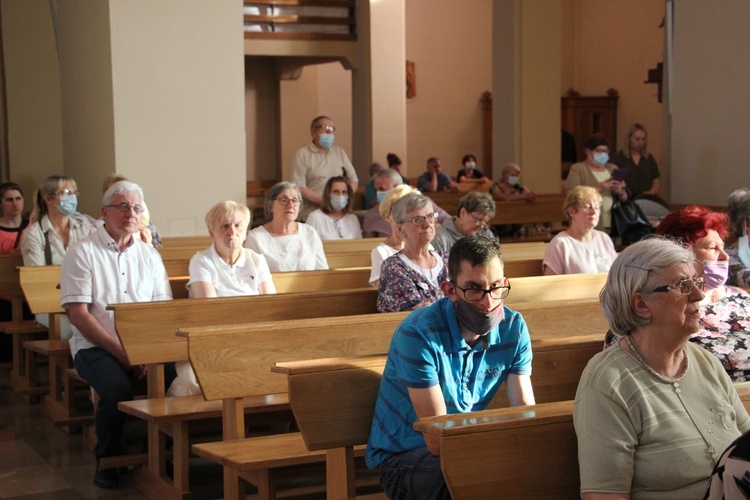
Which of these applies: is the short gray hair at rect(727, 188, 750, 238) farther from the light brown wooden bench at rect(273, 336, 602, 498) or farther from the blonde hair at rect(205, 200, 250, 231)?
the blonde hair at rect(205, 200, 250, 231)

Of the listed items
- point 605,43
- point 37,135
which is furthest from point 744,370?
point 605,43

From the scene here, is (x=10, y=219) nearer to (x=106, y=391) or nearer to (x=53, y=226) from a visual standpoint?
(x=53, y=226)

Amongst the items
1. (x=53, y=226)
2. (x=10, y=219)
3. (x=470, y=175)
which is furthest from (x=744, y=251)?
(x=470, y=175)

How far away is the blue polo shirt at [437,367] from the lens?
9.18 feet

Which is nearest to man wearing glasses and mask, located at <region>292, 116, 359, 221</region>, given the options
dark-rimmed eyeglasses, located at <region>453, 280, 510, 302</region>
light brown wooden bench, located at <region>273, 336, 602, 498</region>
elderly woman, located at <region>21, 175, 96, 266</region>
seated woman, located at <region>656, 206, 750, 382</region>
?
elderly woman, located at <region>21, 175, 96, 266</region>

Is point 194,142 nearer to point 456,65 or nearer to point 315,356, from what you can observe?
point 315,356

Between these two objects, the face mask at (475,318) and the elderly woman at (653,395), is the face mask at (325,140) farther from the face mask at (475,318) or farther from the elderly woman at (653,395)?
the elderly woman at (653,395)

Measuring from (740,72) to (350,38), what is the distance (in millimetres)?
6534

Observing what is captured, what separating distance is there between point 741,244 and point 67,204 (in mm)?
3862

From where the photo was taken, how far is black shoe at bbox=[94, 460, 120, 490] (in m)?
4.50

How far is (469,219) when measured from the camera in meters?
5.77

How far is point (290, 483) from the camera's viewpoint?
457 centimetres

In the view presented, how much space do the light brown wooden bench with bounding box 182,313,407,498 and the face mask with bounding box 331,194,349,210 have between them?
12.0 feet

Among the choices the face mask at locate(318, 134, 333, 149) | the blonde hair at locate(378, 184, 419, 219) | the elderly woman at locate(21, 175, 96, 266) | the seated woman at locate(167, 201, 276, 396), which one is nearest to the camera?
the seated woman at locate(167, 201, 276, 396)
